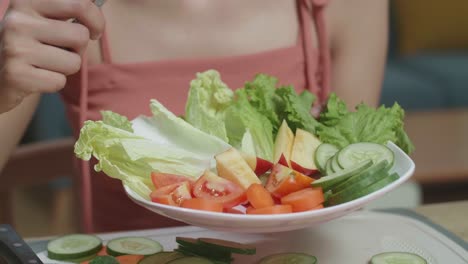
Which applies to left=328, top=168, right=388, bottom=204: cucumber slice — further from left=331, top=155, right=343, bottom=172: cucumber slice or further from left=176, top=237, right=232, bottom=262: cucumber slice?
left=176, top=237, right=232, bottom=262: cucumber slice

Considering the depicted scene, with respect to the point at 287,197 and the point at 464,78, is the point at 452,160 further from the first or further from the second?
the point at 287,197

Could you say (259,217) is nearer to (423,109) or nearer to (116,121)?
(116,121)

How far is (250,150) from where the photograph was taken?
1.12 m

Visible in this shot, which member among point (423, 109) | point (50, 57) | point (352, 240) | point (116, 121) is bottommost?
point (423, 109)

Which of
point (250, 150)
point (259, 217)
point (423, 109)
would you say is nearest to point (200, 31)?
point (250, 150)

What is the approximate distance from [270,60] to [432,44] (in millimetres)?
2729

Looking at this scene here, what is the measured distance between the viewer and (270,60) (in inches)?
58.5

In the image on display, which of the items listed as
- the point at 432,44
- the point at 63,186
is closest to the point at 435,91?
the point at 432,44

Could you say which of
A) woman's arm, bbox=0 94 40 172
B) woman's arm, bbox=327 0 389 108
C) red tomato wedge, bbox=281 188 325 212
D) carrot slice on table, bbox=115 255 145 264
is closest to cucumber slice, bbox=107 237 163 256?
carrot slice on table, bbox=115 255 145 264

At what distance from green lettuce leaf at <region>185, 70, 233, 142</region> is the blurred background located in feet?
4.52

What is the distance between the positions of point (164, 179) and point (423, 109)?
2801 millimetres

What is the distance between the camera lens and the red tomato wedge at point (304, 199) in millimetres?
963

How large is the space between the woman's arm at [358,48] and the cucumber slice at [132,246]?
2.10 ft

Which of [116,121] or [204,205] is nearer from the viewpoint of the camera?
[204,205]
